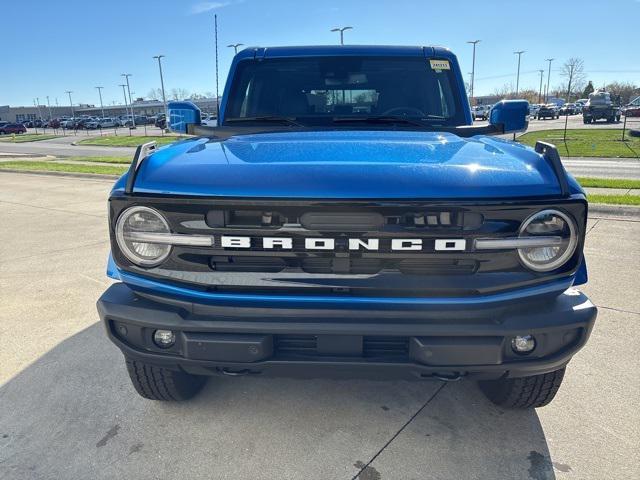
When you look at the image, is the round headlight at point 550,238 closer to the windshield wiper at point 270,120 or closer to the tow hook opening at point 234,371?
the tow hook opening at point 234,371

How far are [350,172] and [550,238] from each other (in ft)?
2.80

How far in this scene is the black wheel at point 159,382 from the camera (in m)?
2.52

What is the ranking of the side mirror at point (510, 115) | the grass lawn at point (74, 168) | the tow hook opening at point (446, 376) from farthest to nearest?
the grass lawn at point (74, 168) < the side mirror at point (510, 115) < the tow hook opening at point (446, 376)

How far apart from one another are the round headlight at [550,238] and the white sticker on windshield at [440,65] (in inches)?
74.3

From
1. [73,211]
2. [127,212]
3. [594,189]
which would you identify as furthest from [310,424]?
[594,189]

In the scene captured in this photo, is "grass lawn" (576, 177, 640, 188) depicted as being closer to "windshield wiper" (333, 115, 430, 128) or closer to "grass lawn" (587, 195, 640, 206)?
"grass lawn" (587, 195, 640, 206)

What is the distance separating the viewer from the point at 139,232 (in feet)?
6.84

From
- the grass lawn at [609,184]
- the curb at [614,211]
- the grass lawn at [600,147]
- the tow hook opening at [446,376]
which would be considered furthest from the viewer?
the grass lawn at [600,147]

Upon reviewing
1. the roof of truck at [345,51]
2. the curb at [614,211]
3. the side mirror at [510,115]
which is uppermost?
the roof of truck at [345,51]

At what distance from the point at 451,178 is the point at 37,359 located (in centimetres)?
296

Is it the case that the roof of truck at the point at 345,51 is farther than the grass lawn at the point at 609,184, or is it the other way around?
the grass lawn at the point at 609,184

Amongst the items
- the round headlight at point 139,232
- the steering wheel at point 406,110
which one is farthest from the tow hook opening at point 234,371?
the steering wheel at point 406,110

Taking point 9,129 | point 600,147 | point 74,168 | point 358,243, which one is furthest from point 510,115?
point 9,129

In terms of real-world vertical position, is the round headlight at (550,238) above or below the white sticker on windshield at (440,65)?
below
